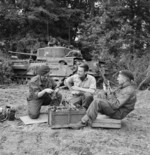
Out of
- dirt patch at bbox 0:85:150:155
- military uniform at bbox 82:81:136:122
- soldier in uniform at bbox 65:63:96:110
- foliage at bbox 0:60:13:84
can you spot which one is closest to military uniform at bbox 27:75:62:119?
dirt patch at bbox 0:85:150:155

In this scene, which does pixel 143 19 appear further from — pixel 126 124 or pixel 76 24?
pixel 126 124

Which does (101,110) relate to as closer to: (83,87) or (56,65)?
(83,87)

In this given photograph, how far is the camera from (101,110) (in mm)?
4062

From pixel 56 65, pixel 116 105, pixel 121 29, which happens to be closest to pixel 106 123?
pixel 116 105

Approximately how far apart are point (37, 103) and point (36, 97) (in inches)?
5.5

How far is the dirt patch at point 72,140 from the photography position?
10.3 feet

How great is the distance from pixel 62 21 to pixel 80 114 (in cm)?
1768

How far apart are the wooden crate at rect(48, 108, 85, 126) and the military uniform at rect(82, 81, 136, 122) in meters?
Result: 0.22

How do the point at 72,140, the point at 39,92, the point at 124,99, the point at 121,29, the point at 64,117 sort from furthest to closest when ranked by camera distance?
the point at 121,29
the point at 39,92
the point at 64,117
the point at 124,99
the point at 72,140

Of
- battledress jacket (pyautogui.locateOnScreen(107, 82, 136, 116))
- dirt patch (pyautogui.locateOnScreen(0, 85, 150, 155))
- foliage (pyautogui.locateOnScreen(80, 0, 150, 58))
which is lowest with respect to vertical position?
dirt patch (pyautogui.locateOnScreen(0, 85, 150, 155))

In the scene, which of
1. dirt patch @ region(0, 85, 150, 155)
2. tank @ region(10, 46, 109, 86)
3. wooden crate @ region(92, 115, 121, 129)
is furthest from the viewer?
tank @ region(10, 46, 109, 86)

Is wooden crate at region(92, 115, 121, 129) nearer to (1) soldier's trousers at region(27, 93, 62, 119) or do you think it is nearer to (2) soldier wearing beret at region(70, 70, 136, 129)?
(2) soldier wearing beret at region(70, 70, 136, 129)

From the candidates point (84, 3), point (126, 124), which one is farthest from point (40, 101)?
point (84, 3)

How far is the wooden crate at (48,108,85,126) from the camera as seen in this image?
4.18 metres
